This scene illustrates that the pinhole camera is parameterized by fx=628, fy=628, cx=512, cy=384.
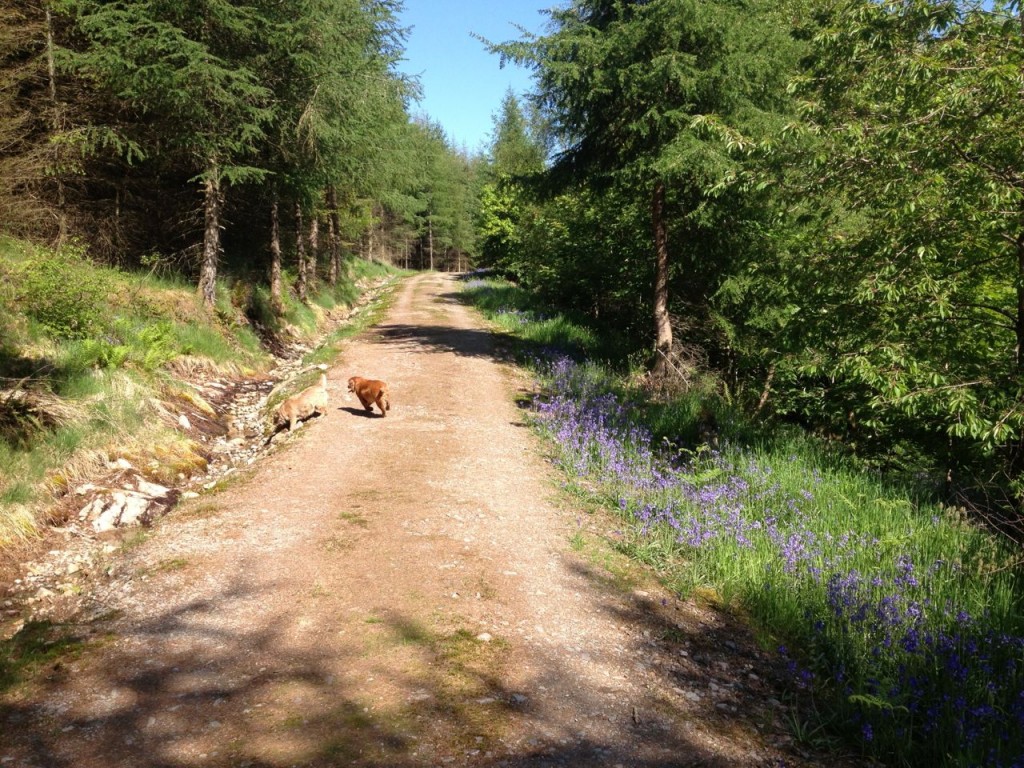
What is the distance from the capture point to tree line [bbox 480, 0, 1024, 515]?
6.62 metres

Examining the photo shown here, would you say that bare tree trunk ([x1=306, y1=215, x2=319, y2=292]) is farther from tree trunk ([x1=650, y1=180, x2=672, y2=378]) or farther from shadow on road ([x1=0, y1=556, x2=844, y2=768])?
shadow on road ([x1=0, y1=556, x2=844, y2=768])

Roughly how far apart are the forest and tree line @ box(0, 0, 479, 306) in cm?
7

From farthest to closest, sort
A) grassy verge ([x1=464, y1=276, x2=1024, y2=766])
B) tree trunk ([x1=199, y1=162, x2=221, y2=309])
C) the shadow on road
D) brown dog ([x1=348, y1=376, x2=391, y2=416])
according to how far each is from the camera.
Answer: tree trunk ([x1=199, y1=162, x2=221, y2=309]) < brown dog ([x1=348, y1=376, x2=391, y2=416]) < grassy verge ([x1=464, y1=276, x2=1024, y2=766]) < the shadow on road

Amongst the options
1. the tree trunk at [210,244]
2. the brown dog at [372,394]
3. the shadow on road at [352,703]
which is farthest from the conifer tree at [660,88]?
the shadow on road at [352,703]

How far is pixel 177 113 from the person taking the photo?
11.9 metres

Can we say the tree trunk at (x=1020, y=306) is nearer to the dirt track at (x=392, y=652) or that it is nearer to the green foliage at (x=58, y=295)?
the dirt track at (x=392, y=652)

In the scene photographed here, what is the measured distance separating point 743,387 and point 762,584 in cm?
1031

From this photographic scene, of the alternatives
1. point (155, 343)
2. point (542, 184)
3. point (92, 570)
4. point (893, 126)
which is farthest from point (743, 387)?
point (92, 570)

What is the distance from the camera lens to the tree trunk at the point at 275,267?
56.8ft

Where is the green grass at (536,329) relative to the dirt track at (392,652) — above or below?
above

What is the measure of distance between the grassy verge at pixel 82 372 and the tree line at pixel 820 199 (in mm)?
7669

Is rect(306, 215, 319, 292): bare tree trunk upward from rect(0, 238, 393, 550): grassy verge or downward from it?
upward

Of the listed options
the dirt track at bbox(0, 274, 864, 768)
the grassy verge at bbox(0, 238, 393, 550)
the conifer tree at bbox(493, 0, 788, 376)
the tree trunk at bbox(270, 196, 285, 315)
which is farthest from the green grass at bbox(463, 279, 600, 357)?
the dirt track at bbox(0, 274, 864, 768)

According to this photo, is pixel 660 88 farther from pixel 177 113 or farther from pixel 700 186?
pixel 177 113
